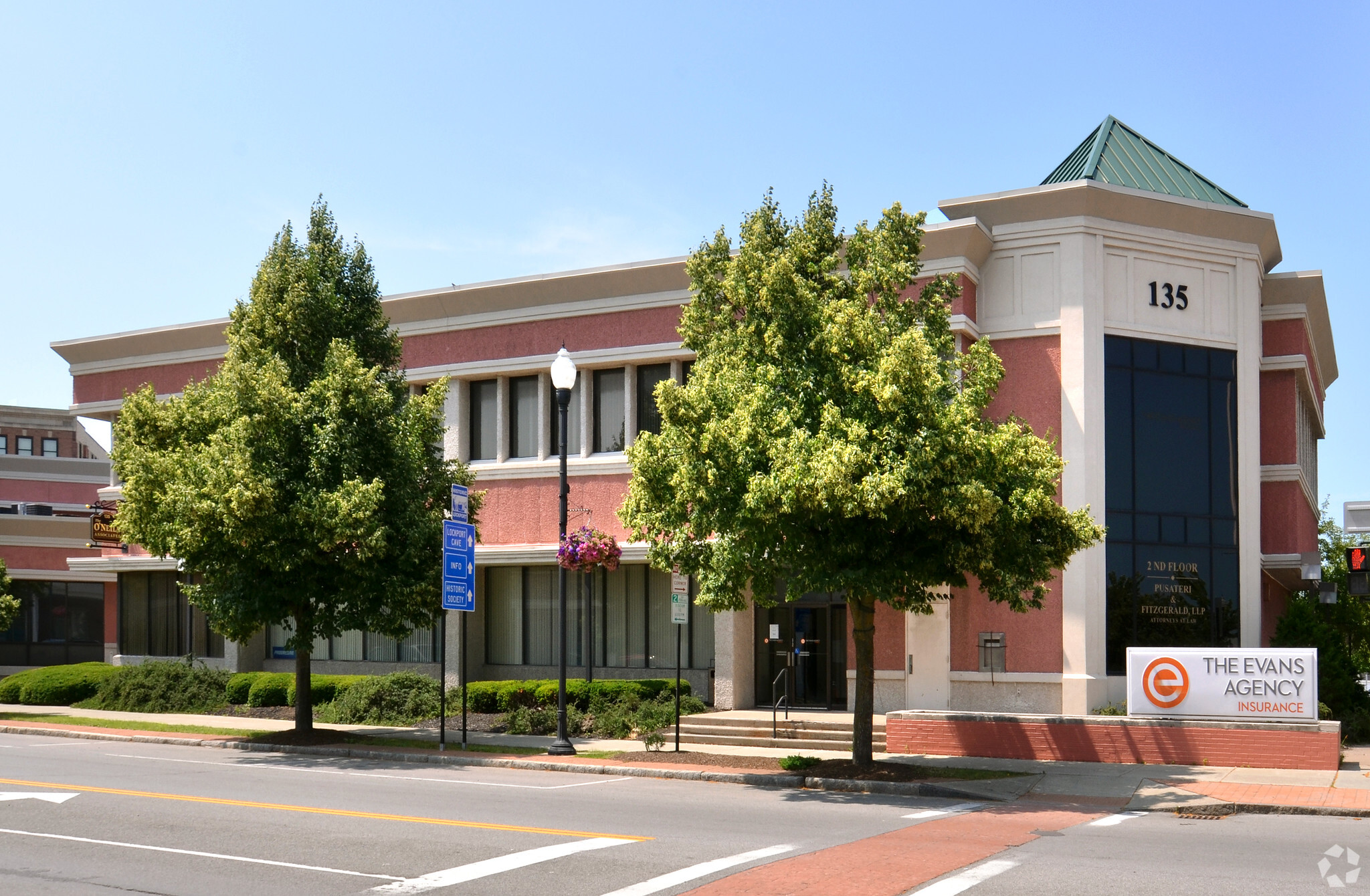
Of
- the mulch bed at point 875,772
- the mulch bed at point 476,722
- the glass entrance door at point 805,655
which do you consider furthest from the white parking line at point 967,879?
the mulch bed at point 476,722


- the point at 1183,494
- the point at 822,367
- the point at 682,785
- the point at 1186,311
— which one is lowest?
the point at 682,785

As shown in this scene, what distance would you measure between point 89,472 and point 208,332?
2660 cm

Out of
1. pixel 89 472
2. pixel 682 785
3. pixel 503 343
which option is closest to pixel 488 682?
pixel 503 343

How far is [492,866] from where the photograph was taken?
10.8 metres

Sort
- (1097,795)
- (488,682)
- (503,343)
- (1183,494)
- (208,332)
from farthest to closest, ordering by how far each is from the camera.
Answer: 1. (208,332)
2. (503,343)
3. (488,682)
4. (1183,494)
5. (1097,795)

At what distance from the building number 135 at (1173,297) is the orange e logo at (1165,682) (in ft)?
25.7

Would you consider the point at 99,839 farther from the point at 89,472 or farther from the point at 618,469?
the point at 89,472

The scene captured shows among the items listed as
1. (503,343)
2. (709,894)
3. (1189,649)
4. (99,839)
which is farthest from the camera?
(503,343)

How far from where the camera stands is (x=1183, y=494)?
80.8ft

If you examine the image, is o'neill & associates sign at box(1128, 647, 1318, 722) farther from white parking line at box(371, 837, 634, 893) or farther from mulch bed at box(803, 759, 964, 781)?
white parking line at box(371, 837, 634, 893)

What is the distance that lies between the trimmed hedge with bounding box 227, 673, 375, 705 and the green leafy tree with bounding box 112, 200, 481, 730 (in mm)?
4608

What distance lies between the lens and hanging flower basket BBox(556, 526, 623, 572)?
22656 mm

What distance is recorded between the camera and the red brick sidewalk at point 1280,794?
1515cm

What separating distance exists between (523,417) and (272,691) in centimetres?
841
